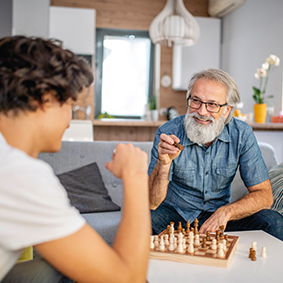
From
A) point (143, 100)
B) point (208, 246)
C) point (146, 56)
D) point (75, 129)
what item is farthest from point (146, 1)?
point (208, 246)

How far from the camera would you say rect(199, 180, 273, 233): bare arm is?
1.52 meters

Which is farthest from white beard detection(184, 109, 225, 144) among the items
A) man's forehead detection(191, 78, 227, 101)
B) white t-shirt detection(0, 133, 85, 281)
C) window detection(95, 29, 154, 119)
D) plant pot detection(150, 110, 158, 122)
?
window detection(95, 29, 154, 119)

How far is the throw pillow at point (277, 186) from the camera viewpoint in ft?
6.76

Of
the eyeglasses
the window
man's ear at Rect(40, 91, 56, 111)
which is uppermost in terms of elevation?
the window

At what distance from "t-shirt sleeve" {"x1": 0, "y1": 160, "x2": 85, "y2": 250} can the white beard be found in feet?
4.15

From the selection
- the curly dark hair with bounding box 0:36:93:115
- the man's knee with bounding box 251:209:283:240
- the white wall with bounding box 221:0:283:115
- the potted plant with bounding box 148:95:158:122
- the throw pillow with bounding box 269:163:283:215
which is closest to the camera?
the curly dark hair with bounding box 0:36:93:115

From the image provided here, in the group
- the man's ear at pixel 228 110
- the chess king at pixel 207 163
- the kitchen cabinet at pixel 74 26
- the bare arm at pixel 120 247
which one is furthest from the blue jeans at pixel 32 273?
the kitchen cabinet at pixel 74 26

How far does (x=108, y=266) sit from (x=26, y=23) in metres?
4.99

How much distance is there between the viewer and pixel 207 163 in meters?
1.81

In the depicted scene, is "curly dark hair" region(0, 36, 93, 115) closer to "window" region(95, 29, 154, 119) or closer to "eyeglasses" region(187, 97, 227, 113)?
"eyeglasses" region(187, 97, 227, 113)

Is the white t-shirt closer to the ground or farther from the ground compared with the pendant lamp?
closer to the ground

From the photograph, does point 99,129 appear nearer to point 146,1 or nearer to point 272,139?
point 146,1

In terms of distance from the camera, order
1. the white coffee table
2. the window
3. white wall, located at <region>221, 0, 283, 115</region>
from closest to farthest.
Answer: the white coffee table → white wall, located at <region>221, 0, 283, 115</region> → the window

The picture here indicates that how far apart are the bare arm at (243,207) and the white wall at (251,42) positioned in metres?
2.95
